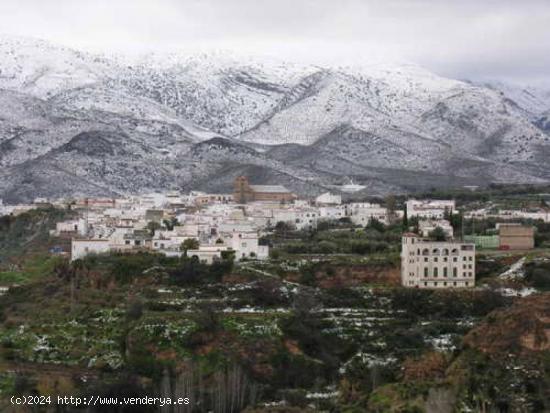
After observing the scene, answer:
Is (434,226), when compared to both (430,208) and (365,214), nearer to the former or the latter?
(365,214)

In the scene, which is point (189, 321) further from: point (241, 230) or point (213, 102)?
point (213, 102)

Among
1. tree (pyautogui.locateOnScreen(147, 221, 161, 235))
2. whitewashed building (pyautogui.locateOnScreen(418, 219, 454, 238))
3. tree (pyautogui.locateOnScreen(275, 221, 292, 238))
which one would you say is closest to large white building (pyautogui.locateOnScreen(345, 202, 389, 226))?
tree (pyautogui.locateOnScreen(275, 221, 292, 238))

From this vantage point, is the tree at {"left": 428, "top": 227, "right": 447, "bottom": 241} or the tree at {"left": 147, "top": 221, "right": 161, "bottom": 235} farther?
the tree at {"left": 147, "top": 221, "right": 161, "bottom": 235}

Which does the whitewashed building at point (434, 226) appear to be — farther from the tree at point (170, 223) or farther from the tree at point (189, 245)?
the tree at point (170, 223)

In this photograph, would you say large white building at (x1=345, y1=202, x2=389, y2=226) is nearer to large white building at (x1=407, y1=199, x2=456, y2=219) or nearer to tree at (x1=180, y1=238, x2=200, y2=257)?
large white building at (x1=407, y1=199, x2=456, y2=219)

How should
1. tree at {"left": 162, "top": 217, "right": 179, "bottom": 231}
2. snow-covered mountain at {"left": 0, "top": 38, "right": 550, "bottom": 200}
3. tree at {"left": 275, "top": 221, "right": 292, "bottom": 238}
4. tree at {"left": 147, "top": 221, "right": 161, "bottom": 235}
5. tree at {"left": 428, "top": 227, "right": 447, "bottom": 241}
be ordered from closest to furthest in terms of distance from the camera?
1. tree at {"left": 428, "top": 227, "right": 447, "bottom": 241}
2. tree at {"left": 147, "top": 221, "right": 161, "bottom": 235}
3. tree at {"left": 162, "top": 217, "right": 179, "bottom": 231}
4. tree at {"left": 275, "top": 221, "right": 292, "bottom": 238}
5. snow-covered mountain at {"left": 0, "top": 38, "right": 550, "bottom": 200}

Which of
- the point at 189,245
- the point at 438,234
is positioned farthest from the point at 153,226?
the point at 438,234
